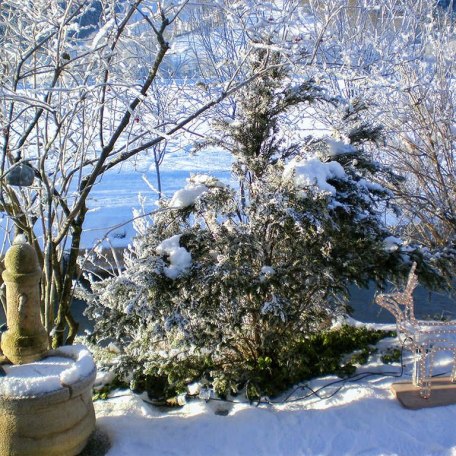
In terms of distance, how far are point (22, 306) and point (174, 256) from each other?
1.11 m

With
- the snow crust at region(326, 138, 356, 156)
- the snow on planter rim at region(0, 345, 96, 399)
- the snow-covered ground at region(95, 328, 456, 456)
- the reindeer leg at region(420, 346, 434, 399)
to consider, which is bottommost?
the snow-covered ground at region(95, 328, 456, 456)

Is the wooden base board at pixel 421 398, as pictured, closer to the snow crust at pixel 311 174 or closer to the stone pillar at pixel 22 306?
the snow crust at pixel 311 174

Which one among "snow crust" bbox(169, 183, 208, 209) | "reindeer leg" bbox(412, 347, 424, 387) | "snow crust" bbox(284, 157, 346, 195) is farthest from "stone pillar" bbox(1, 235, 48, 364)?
"reindeer leg" bbox(412, 347, 424, 387)

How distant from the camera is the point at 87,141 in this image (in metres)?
4.82

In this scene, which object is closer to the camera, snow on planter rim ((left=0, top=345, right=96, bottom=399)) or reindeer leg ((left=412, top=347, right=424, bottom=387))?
snow on planter rim ((left=0, top=345, right=96, bottom=399))

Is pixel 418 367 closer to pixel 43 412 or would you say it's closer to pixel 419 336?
pixel 419 336

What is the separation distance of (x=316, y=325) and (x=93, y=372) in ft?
6.23

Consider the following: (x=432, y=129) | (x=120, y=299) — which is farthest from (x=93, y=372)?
(x=432, y=129)

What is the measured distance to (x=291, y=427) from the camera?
12.8 ft

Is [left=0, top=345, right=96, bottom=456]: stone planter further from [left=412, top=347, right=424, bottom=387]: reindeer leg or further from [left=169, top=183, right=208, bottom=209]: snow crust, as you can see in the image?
[left=412, top=347, right=424, bottom=387]: reindeer leg

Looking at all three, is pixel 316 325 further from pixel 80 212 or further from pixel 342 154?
pixel 80 212

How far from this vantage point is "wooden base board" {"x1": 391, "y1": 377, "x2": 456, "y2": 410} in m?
3.96

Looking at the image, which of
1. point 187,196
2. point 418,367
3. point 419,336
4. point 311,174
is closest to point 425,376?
point 418,367

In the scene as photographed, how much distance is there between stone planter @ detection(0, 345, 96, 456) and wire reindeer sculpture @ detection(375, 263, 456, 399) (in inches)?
86.0
